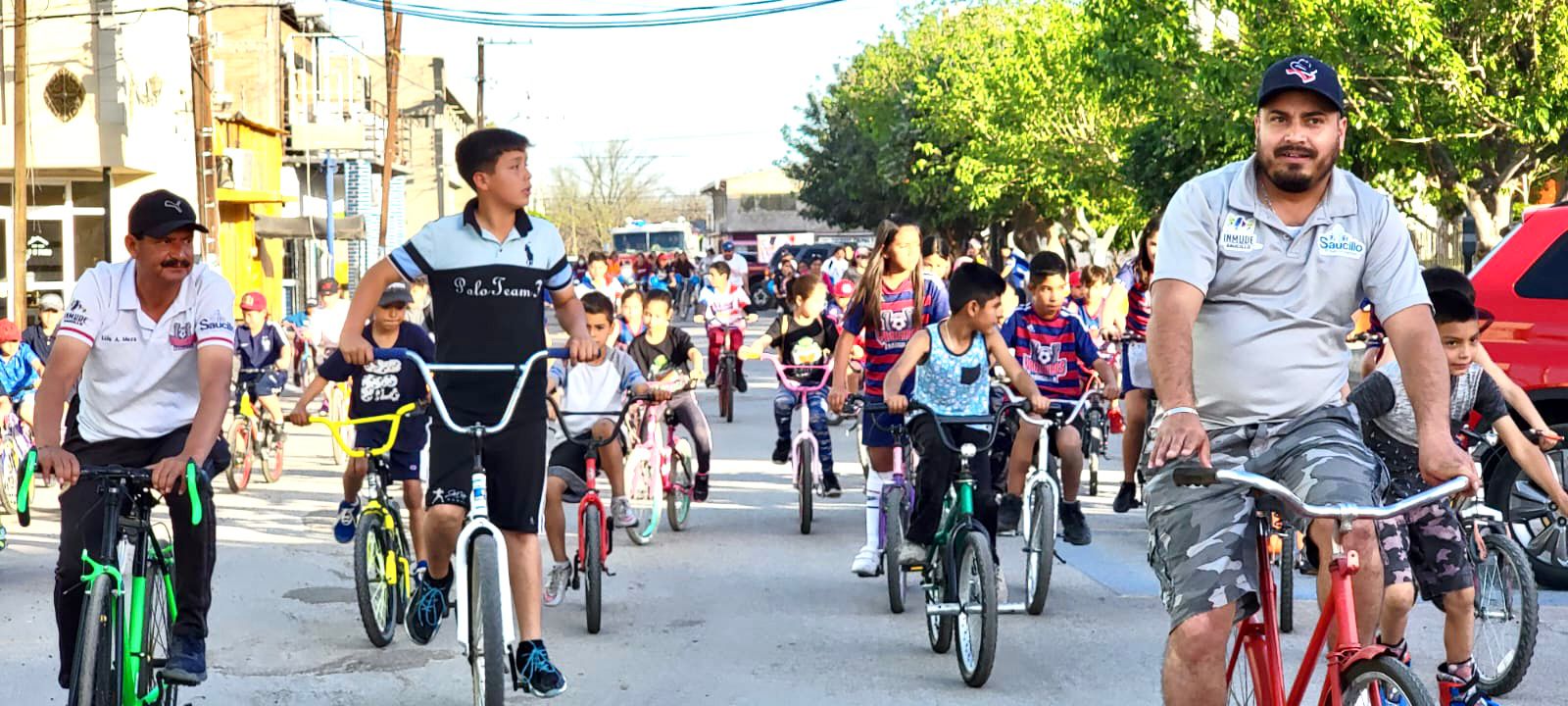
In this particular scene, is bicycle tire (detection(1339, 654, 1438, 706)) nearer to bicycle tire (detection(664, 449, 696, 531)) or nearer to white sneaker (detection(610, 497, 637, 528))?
white sneaker (detection(610, 497, 637, 528))

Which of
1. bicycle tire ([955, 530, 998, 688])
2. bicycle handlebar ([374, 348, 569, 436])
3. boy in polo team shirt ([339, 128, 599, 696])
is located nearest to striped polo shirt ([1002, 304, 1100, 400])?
bicycle tire ([955, 530, 998, 688])

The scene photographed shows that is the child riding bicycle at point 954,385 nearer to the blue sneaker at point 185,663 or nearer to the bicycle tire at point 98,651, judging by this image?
the blue sneaker at point 185,663

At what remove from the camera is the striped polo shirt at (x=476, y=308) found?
6.82m

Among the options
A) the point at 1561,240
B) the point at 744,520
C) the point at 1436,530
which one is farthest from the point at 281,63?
the point at 1436,530

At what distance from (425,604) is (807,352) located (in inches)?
300

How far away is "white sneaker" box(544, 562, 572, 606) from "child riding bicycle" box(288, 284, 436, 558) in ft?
2.19

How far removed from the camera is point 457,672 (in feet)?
26.4

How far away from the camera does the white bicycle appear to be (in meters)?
6.35

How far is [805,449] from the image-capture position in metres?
12.4

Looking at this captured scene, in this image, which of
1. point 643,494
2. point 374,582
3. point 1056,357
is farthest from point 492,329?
point 643,494

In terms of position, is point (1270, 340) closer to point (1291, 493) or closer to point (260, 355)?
point (1291, 493)

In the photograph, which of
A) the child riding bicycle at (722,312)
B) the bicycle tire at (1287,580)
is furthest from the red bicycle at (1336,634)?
the child riding bicycle at (722,312)

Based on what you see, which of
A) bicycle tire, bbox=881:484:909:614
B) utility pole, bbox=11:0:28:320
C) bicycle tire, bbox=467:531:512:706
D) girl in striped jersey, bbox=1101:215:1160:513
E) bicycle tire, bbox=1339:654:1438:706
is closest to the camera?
bicycle tire, bbox=1339:654:1438:706

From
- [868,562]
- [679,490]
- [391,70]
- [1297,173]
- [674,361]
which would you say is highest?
[391,70]
